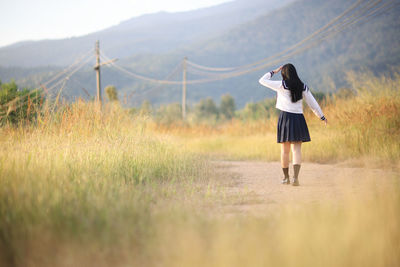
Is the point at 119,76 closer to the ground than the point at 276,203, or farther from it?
farther from it

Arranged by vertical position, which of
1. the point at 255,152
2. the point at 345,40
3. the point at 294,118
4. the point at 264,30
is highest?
the point at 264,30

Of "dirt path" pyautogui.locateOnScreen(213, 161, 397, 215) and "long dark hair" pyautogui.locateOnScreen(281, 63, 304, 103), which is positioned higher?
"long dark hair" pyautogui.locateOnScreen(281, 63, 304, 103)

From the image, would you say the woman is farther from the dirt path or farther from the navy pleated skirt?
the dirt path

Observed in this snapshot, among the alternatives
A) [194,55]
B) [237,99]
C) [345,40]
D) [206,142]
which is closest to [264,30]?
[194,55]

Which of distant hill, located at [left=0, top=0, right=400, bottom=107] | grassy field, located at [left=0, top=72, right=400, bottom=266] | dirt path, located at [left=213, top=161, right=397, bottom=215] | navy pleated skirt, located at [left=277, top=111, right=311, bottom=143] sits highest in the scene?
distant hill, located at [left=0, top=0, right=400, bottom=107]

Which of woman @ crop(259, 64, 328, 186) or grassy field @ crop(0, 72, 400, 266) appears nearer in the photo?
grassy field @ crop(0, 72, 400, 266)

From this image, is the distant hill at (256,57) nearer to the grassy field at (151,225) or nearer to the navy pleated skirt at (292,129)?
the navy pleated skirt at (292,129)

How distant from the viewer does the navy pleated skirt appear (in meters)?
5.57

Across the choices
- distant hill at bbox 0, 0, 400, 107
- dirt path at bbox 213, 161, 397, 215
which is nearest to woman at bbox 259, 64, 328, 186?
dirt path at bbox 213, 161, 397, 215

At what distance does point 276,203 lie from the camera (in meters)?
4.09

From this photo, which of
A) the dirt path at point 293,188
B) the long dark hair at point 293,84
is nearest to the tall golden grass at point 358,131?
the dirt path at point 293,188

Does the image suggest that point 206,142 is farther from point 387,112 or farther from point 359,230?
point 359,230

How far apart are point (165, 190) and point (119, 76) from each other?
102692mm

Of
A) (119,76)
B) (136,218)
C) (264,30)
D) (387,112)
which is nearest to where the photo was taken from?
(136,218)
